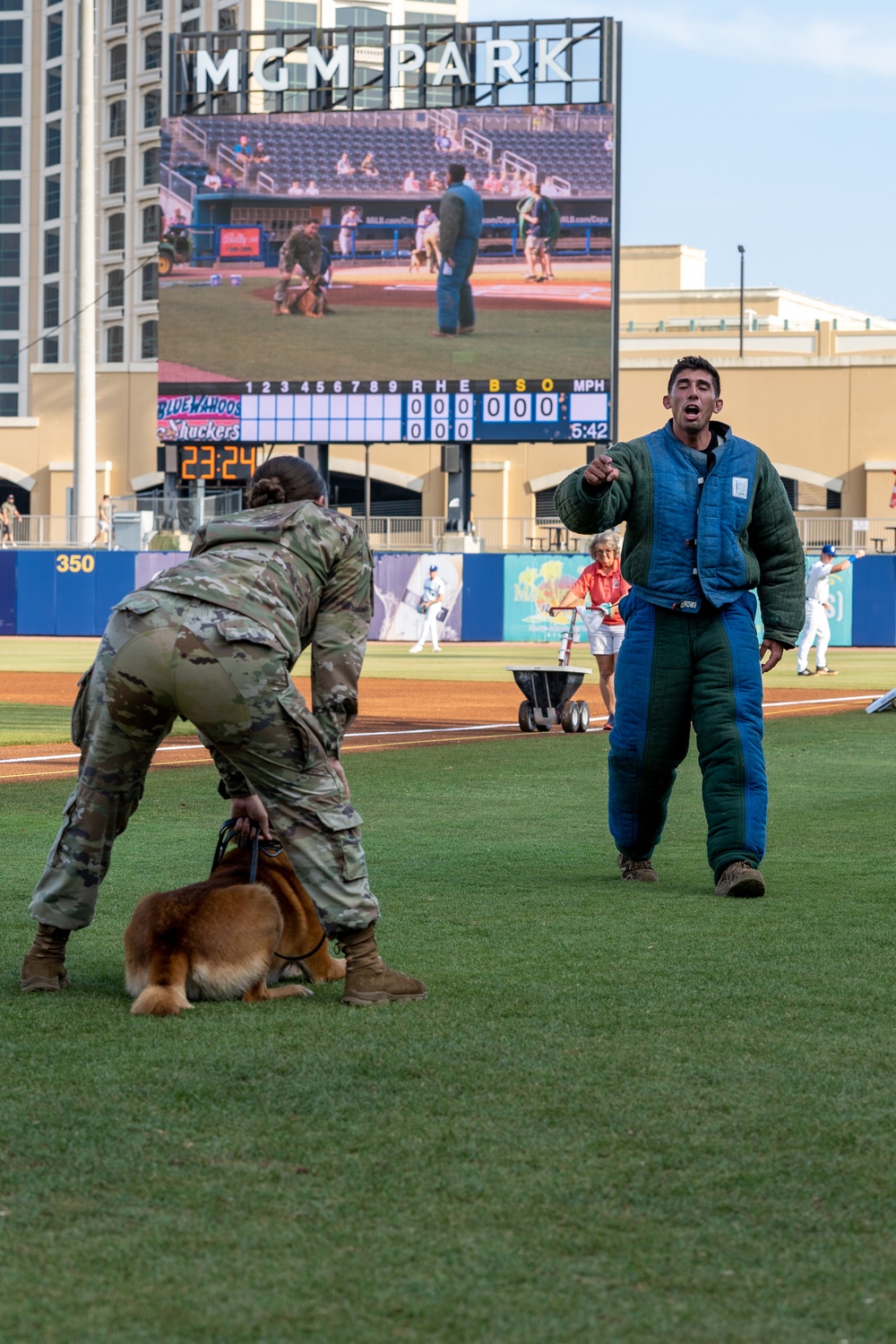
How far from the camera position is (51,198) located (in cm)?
8431

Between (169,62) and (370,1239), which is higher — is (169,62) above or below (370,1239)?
above

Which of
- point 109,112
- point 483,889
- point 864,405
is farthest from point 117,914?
point 109,112

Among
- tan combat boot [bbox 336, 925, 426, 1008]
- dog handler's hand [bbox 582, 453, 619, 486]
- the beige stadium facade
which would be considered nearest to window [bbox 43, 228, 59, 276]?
the beige stadium facade

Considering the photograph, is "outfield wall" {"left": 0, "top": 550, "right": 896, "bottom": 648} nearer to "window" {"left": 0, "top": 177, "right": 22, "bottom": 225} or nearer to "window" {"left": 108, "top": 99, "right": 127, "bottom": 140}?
"window" {"left": 108, "top": 99, "right": 127, "bottom": 140}

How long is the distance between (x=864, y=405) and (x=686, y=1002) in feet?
183

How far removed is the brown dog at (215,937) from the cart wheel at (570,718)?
1113 centimetres

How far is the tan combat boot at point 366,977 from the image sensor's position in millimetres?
4957

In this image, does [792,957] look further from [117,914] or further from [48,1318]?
[48,1318]

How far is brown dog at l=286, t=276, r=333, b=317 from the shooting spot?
125ft

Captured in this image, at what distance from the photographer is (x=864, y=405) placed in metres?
58.1

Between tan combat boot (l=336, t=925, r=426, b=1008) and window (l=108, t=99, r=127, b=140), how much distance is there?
84389 millimetres

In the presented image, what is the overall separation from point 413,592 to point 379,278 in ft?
23.0

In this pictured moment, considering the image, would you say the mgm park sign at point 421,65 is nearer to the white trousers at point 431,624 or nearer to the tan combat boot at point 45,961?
the white trousers at point 431,624

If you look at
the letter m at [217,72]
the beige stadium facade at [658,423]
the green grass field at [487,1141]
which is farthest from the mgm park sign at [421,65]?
the green grass field at [487,1141]
